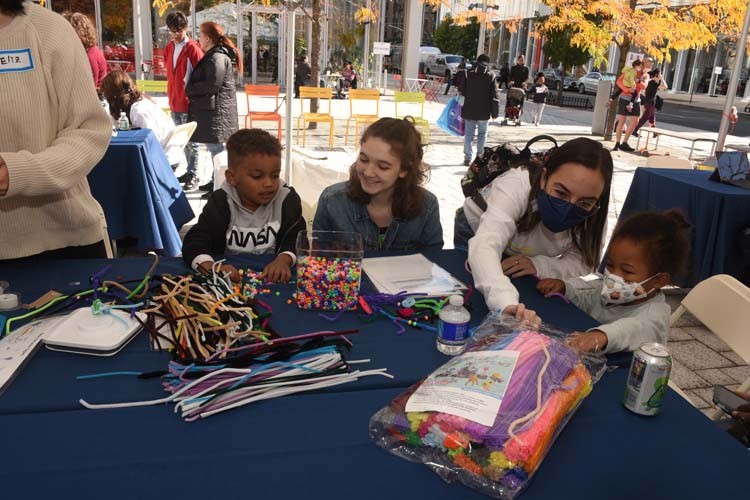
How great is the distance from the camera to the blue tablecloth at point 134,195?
390 cm

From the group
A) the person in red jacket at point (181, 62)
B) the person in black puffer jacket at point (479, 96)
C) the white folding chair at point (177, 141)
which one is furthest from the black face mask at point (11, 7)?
the person in black puffer jacket at point (479, 96)

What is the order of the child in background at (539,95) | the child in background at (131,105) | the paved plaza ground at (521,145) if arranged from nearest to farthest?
the paved plaza ground at (521,145), the child in background at (131,105), the child in background at (539,95)

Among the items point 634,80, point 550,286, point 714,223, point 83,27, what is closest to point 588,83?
point 634,80

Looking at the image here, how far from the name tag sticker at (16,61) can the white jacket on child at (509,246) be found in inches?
57.9

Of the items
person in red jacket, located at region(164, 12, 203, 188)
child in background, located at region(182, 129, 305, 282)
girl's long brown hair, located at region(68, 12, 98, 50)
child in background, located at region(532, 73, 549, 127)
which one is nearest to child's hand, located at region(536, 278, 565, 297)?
child in background, located at region(182, 129, 305, 282)

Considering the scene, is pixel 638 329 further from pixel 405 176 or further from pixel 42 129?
pixel 42 129

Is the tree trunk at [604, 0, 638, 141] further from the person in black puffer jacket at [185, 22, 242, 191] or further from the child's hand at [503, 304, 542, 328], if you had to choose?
the child's hand at [503, 304, 542, 328]

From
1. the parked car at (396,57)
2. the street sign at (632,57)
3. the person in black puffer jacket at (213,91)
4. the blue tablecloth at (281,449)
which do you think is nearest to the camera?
the blue tablecloth at (281,449)

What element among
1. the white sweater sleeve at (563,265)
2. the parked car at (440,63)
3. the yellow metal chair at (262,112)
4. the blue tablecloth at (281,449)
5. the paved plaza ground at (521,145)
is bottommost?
the paved plaza ground at (521,145)

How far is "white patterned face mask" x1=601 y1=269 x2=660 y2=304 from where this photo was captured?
177 cm

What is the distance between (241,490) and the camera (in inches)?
37.3

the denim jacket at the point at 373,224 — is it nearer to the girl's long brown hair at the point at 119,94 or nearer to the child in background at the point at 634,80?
the girl's long brown hair at the point at 119,94

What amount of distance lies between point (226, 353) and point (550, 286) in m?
1.11

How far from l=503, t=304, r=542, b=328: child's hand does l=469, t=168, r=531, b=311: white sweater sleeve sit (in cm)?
3
